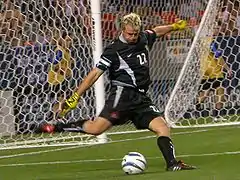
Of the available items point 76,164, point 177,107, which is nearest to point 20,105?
point 177,107

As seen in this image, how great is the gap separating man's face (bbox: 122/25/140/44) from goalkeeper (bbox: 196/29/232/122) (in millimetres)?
4419

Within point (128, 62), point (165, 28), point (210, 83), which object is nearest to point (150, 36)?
point (165, 28)

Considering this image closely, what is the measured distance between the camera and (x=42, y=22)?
11.1m

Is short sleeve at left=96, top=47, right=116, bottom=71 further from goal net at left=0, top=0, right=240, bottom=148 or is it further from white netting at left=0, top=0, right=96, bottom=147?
white netting at left=0, top=0, right=96, bottom=147

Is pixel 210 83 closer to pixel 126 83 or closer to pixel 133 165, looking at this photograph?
pixel 126 83

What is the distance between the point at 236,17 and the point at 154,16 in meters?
1.26

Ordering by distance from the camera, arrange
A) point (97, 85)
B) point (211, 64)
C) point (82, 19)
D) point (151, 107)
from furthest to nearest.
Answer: point (211, 64), point (82, 19), point (97, 85), point (151, 107)

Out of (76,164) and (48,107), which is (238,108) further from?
(76,164)

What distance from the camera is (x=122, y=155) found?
900cm

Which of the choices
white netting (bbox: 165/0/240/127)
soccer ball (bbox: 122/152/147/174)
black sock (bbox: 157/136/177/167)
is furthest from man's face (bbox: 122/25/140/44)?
white netting (bbox: 165/0/240/127)

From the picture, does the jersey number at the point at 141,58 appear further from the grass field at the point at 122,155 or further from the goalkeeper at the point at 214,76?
the goalkeeper at the point at 214,76

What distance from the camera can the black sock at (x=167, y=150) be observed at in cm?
738

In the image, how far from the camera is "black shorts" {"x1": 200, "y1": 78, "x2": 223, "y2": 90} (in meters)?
12.7

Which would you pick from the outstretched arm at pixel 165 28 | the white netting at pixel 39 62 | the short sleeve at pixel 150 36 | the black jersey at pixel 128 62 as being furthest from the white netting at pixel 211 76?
the black jersey at pixel 128 62
